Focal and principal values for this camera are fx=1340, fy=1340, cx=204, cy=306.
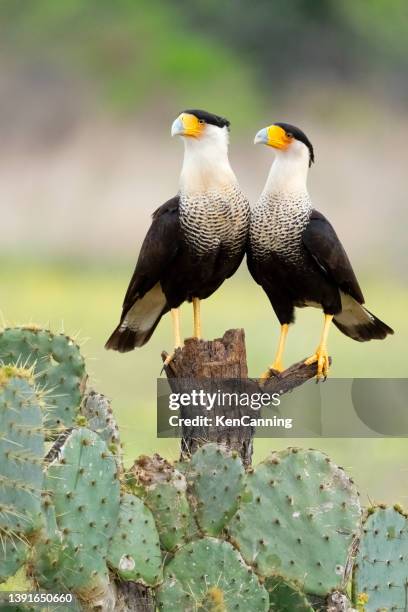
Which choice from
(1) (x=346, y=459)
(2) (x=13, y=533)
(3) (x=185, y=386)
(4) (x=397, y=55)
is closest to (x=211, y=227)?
(3) (x=185, y=386)

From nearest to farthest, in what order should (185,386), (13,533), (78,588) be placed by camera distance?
1. (13,533)
2. (78,588)
3. (185,386)

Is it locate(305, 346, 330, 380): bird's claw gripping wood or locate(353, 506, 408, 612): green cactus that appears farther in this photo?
locate(305, 346, 330, 380): bird's claw gripping wood

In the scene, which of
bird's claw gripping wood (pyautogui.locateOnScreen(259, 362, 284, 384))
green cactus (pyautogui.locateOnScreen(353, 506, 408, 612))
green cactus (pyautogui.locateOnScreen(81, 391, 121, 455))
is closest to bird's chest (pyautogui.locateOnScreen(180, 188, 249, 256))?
bird's claw gripping wood (pyautogui.locateOnScreen(259, 362, 284, 384))

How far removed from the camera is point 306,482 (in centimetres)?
302

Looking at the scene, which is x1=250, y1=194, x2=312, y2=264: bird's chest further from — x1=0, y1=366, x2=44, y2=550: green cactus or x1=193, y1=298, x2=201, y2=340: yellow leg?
x1=0, y1=366, x2=44, y2=550: green cactus

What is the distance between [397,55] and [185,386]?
16890 mm

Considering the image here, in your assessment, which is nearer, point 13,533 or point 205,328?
point 13,533

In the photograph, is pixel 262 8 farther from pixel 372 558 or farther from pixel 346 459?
pixel 372 558

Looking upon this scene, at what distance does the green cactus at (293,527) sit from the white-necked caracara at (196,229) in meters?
0.74

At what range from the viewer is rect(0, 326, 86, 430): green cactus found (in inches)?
122

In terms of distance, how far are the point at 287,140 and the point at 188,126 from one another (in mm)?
284

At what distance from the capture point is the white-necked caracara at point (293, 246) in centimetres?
362

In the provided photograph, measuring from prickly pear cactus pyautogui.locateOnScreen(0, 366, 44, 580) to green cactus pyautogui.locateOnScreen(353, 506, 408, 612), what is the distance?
0.86 meters

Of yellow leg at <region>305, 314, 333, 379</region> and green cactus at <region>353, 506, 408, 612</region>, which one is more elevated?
yellow leg at <region>305, 314, 333, 379</region>
